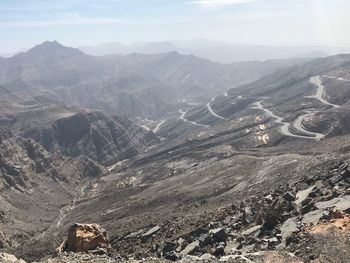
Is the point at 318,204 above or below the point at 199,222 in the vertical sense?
above

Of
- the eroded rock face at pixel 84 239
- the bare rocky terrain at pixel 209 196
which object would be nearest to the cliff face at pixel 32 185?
the bare rocky terrain at pixel 209 196

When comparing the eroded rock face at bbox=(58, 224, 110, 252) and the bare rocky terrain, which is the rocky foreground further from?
the bare rocky terrain

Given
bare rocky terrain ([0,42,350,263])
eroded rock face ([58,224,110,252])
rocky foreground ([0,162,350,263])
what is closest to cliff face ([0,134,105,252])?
bare rocky terrain ([0,42,350,263])

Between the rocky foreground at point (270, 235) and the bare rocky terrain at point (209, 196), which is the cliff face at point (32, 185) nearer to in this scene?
the bare rocky terrain at point (209, 196)

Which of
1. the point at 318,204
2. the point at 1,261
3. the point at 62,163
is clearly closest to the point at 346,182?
the point at 318,204

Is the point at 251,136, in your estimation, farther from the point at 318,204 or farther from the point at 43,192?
the point at 318,204

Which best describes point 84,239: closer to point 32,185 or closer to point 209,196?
point 209,196

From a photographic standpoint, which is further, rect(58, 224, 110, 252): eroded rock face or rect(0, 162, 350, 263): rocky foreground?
rect(58, 224, 110, 252): eroded rock face
